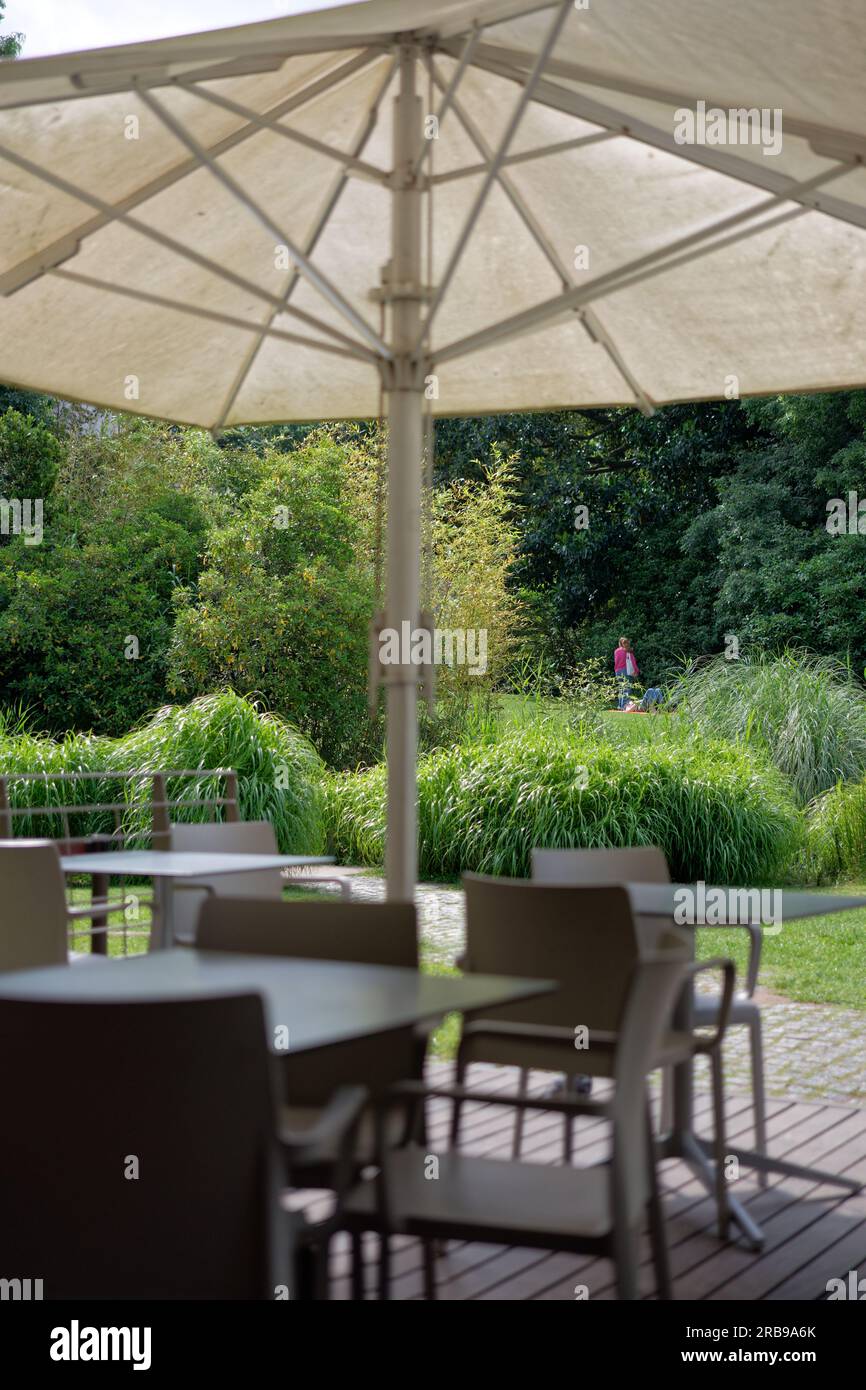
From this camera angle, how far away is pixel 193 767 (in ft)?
35.3

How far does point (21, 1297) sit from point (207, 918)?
1210mm

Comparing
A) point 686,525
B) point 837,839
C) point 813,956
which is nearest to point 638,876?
point 813,956

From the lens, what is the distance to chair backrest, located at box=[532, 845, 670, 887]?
4797 millimetres

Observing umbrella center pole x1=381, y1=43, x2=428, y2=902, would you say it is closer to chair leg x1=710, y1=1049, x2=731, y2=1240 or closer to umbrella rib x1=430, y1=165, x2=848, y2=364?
umbrella rib x1=430, y1=165, x2=848, y2=364

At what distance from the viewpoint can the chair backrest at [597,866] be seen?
4797 mm

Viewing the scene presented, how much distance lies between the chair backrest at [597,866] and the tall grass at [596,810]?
18.1 feet

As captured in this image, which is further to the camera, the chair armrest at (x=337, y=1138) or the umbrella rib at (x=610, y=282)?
the umbrella rib at (x=610, y=282)

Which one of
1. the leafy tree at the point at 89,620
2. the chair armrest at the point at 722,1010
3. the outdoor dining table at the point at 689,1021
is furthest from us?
the leafy tree at the point at 89,620

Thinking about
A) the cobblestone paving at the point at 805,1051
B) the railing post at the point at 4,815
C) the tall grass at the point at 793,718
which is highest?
the tall grass at the point at 793,718

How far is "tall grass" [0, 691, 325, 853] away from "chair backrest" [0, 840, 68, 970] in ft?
19.4

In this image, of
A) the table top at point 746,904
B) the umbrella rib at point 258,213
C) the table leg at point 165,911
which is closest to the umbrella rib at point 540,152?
the umbrella rib at point 258,213

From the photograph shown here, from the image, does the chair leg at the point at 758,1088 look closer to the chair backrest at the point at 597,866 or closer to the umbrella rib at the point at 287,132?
the chair backrest at the point at 597,866

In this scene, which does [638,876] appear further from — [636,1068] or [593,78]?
[593,78]
